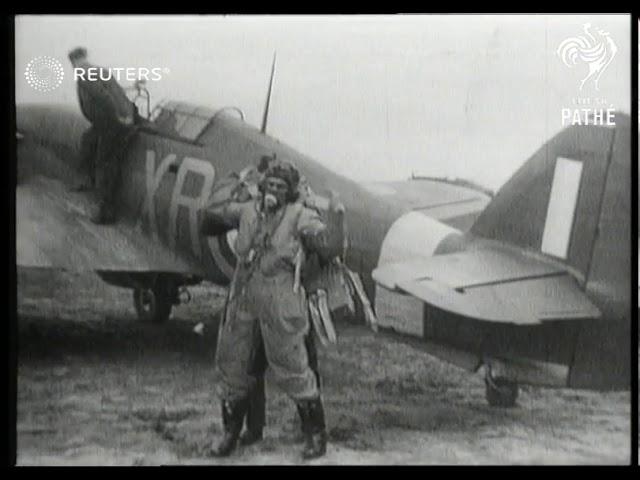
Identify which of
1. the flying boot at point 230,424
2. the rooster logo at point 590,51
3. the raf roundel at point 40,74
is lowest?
the flying boot at point 230,424

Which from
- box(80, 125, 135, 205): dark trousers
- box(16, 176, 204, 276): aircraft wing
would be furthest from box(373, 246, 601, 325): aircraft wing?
box(80, 125, 135, 205): dark trousers

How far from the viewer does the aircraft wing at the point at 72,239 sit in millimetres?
4504

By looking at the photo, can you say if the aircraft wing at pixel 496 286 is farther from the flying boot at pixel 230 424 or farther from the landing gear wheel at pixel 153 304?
the landing gear wheel at pixel 153 304

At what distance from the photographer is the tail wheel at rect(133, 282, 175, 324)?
15.1 feet

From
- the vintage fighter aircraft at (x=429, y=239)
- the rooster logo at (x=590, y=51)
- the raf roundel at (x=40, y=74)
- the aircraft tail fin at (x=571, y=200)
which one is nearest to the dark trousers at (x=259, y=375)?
the vintage fighter aircraft at (x=429, y=239)

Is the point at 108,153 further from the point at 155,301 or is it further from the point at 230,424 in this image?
the point at 230,424

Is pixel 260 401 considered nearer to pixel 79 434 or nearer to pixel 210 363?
pixel 210 363

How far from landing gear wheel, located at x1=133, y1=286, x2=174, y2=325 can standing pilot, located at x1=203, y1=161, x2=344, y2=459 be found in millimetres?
263

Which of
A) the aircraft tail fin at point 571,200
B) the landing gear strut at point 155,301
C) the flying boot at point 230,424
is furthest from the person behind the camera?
the landing gear strut at point 155,301

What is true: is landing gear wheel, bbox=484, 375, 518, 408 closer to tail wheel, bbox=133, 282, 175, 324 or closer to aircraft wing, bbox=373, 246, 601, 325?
aircraft wing, bbox=373, 246, 601, 325

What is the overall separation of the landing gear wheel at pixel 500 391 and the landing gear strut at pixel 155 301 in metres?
1.25

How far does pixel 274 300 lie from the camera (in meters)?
4.44

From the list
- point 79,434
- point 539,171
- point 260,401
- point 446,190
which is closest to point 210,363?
point 260,401

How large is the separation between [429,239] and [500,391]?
0.65 meters
